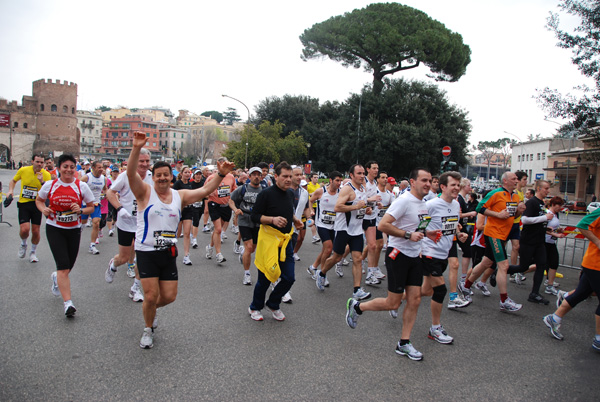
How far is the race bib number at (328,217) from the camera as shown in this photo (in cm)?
756

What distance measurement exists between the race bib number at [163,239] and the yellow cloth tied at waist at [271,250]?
125 centimetres

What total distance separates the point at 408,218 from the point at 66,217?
4.15 m

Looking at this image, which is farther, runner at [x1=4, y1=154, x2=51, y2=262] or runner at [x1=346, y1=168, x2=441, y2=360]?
runner at [x1=4, y1=154, x2=51, y2=262]

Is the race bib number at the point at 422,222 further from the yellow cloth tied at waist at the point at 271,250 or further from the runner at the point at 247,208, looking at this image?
the runner at the point at 247,208

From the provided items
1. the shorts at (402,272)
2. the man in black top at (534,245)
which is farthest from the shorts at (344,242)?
the man in black top at (534,245)

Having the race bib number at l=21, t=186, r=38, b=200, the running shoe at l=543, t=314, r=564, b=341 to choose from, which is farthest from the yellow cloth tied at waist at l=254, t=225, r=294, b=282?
the race bib number at l=21, t=186, r=38, b=200

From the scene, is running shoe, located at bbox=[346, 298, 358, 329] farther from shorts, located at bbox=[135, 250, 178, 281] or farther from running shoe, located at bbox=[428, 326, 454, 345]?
shorts, located at bbox=[135, 250, 178, 281]

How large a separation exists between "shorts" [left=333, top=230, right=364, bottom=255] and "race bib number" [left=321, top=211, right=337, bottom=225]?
0.61 m

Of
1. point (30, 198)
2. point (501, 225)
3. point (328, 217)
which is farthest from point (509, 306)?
point (30, 198)

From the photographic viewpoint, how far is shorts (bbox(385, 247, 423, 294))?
447cm

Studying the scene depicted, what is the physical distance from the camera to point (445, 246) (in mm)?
5297

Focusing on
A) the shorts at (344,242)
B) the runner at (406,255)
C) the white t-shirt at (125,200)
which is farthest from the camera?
the shorts at (344,242)

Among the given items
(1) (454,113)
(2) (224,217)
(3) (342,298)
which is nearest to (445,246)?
(3) (342,298)

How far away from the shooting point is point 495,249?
243 inches
